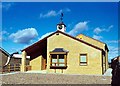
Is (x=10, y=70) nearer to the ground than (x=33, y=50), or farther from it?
nearer to the ground

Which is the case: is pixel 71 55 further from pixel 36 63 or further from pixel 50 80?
pixel 50 80

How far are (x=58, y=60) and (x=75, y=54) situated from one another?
1.98m

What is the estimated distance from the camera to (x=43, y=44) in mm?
29141

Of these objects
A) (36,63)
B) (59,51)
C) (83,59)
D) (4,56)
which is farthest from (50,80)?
(4,56)

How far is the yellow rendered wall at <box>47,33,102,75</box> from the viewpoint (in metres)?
25.7

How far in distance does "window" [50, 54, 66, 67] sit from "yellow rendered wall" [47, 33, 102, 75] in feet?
1.51

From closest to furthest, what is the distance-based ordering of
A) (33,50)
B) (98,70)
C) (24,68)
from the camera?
(98,70) → (24,68) → (33,50)

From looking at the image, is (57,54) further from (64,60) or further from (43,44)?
(43,44)

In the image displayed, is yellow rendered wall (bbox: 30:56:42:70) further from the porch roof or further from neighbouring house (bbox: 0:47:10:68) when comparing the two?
neighbouring house (bbox: 0:47:10:68)

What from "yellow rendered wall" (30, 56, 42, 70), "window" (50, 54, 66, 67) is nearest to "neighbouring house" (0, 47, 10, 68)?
"yellow rendered wall" (30, 56, 42, 70)

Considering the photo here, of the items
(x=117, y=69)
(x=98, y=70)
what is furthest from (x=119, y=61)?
(x=98, y=70)

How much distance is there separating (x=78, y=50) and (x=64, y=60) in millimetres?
1866

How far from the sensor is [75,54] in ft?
85.9

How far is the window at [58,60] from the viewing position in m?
26.4
